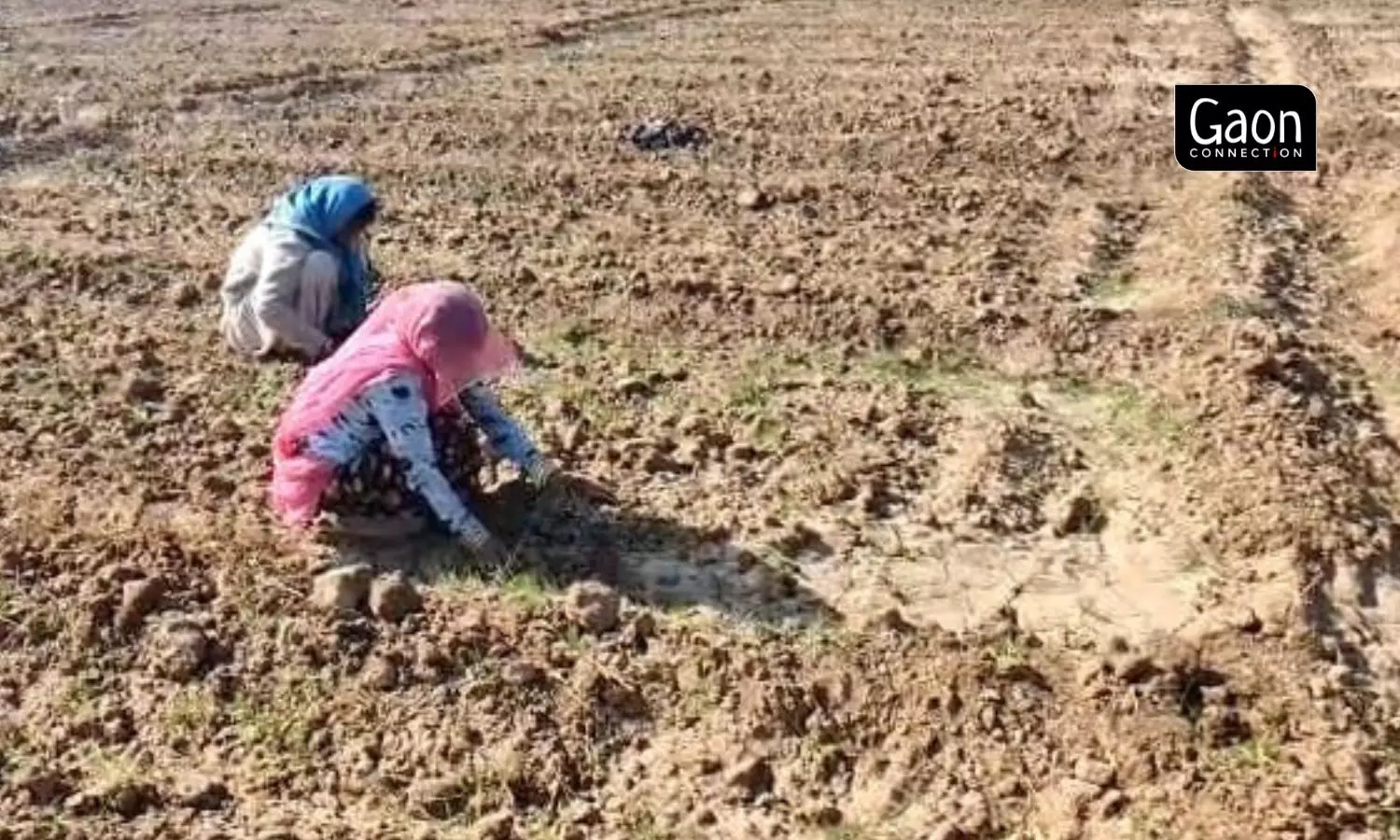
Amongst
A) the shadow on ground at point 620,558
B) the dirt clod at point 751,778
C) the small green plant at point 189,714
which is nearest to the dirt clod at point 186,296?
the shadow on ground at point 620,558

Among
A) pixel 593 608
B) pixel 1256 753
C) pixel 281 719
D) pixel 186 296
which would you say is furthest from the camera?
pixel 186 296

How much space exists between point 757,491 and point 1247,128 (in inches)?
164

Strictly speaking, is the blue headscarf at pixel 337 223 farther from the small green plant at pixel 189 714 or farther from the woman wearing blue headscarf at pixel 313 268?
the small green plant at pixel 189 714

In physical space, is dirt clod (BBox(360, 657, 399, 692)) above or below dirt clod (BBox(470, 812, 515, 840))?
above

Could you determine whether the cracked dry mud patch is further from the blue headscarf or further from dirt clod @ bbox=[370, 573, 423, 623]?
the blue headscarf

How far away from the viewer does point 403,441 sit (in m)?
3.99

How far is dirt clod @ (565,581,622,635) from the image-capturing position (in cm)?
389

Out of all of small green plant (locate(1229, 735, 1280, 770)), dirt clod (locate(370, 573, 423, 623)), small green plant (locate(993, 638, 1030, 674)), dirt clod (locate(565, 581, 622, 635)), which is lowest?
small green plant (locate(1229, 735, 1280, 770))

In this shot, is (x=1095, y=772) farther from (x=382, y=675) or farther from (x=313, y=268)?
(x=313, y=268)

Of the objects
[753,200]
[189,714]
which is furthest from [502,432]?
[753,200]

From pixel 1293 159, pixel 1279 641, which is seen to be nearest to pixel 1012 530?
pixel 1279 641

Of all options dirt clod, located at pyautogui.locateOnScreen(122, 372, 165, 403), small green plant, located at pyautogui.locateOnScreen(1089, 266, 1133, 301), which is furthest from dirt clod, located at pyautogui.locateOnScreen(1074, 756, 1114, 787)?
dirt clod, located at pyautogui.locateOnScreen(122, 372, 165, 403)

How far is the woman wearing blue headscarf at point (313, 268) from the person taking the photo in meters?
4.70

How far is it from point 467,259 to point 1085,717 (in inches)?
128
